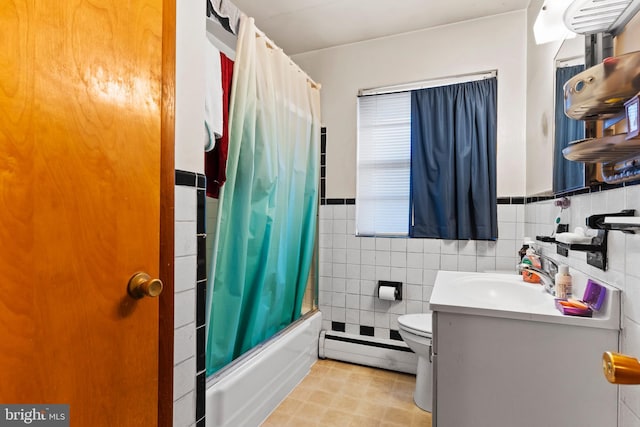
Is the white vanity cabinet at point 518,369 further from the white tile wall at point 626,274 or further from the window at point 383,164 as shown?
the window at point 383,164

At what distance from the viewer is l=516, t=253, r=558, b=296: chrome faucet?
1.29 meters

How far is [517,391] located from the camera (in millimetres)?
949

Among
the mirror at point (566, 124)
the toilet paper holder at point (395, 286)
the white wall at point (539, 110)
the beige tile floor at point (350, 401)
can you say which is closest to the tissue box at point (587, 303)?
the mirror at point (566, 124)

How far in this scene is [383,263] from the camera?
2379 millimetres

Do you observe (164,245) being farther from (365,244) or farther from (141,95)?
(365,244)

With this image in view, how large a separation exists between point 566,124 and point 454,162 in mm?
919

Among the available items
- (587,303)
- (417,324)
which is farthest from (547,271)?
(417,324)

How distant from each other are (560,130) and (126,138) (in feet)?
5.32

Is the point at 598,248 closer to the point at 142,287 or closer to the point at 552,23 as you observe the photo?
the point at 552,23

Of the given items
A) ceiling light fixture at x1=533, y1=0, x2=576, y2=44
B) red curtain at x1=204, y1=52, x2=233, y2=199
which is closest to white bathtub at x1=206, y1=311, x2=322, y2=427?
red curtain at x1=204, y1=52, x2=233, y2=199

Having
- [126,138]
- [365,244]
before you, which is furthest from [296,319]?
[126,138]

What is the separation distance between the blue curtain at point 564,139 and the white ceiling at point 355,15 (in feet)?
3.31

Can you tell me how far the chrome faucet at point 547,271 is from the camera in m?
1.29

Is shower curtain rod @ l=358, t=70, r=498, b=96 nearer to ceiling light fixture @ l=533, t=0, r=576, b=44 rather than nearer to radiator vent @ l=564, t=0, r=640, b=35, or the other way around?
ceiling light fixture @ l=533, t=0, r=576, b=44
